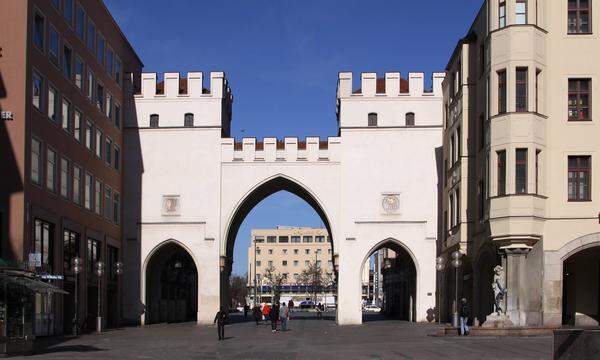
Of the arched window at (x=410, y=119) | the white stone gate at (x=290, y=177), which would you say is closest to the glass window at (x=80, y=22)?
the white stone gate at (x=290, y=177)

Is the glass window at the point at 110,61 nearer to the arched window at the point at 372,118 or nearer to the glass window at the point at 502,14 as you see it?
the arched window at the point at 372,118

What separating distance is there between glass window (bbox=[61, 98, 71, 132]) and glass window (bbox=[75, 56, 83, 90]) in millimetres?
1901

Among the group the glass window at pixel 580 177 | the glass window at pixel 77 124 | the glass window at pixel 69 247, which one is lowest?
the glass window at pixel 69 247

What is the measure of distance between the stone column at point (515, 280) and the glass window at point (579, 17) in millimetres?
9178

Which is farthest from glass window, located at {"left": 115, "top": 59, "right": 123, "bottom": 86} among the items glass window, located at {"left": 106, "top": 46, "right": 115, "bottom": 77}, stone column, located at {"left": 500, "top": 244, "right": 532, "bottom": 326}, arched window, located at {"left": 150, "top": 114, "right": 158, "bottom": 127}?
stone column, located at {"left": 500, "top": 244, "right": 532, "bottom": 326}

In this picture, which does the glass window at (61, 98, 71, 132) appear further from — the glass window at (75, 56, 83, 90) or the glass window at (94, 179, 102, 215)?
the glass window at (94, 179, 102, 215)

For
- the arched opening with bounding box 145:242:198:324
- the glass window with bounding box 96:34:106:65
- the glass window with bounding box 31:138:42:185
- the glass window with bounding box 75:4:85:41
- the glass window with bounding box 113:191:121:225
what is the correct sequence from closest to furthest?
1. the glass window with bounding box 31:138:42:185
2. the glass window with bounding box 75:4:85:41
3. the glass window with bounding box 96:34:106:65
4. the glass window with bounding box 113:191:121:225
5. the arched opening with bounding box 145:242:198:324

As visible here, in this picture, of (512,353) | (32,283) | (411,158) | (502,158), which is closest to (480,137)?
(502,158)

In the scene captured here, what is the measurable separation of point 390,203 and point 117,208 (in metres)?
15.8

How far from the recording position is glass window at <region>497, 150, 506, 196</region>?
36875mm

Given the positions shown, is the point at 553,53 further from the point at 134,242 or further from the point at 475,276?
the point at 134,242

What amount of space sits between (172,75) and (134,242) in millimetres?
10180

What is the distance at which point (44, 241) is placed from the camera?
39.3 meters

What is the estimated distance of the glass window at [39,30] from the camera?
125ft
